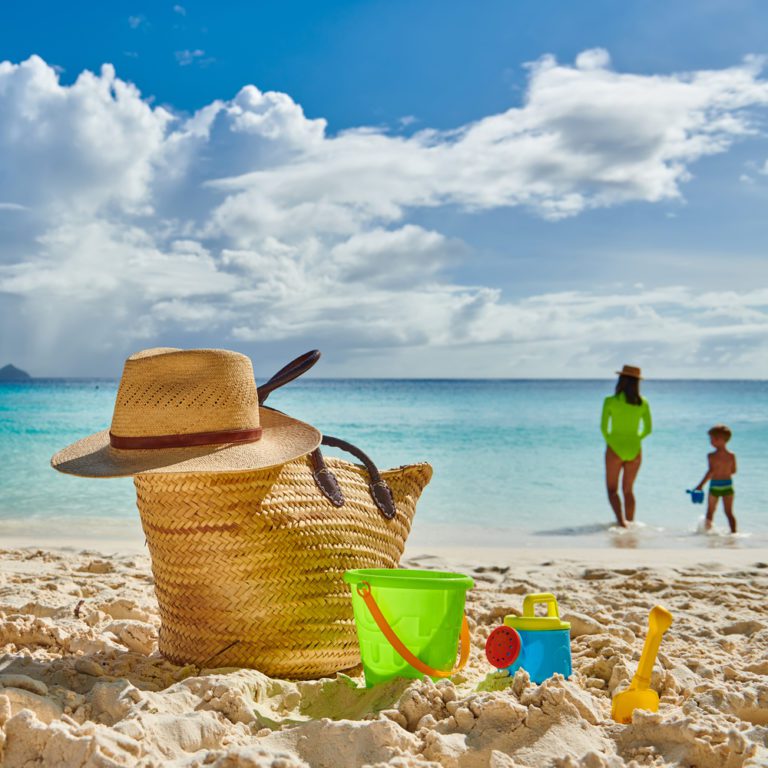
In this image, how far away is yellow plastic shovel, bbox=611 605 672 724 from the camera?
223 centimetres

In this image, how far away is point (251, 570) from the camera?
8.39ft

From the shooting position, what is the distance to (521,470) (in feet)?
40.9

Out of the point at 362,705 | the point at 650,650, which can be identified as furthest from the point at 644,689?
the point at 362,705

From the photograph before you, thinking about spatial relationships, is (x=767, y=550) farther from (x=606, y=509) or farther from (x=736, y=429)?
(x=736, y=429)

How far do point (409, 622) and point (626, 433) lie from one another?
6.15 meters

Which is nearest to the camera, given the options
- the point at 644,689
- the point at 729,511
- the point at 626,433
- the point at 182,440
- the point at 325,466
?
the point at 644,689

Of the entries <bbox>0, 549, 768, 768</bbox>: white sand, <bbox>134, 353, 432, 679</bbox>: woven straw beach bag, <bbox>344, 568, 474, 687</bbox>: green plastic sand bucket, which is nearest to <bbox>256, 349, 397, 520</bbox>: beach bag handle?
<bbox>134, 353, 432, 679</bbox>: woven straw beach bag

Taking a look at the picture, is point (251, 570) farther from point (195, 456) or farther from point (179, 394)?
point (179, 394)

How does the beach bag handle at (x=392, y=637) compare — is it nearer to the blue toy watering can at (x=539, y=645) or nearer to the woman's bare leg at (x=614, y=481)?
the blue toy watering can at (x=539, y=645)

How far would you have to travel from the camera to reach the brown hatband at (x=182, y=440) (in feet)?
8.23

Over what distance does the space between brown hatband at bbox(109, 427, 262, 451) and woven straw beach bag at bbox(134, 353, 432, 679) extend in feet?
0.32

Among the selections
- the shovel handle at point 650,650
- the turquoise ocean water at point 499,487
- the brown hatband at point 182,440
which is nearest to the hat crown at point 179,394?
the brown hatband at point 182,440

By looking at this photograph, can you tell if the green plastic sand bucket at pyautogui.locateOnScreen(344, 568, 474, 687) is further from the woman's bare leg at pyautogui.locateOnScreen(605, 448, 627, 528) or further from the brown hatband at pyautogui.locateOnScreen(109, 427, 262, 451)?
the woman's bare leg at pyautogui.locateOnScreen(605, 448, 627, 528)

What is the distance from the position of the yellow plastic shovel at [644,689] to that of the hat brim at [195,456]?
1122 mm
